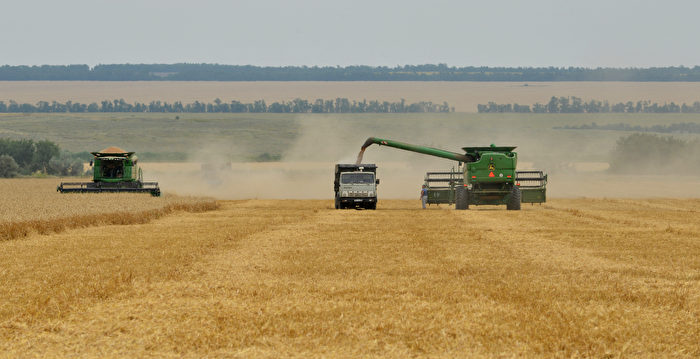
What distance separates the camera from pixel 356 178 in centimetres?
4797

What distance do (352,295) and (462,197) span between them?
31633 millimetres

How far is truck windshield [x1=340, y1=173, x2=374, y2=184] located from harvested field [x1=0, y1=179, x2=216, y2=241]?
7984 millimetres

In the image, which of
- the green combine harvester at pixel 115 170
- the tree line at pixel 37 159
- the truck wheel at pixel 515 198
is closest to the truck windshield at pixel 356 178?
the truck wheel at pixel 515 198

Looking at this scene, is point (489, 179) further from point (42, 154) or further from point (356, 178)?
point (42, 154)

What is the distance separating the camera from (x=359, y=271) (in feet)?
64.3

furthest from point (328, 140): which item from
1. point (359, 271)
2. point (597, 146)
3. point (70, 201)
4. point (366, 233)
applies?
point (359, 271)

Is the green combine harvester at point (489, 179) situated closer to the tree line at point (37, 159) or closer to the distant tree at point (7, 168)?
the distant tree at point (7, 168)

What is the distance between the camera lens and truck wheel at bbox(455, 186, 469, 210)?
47.1 meters

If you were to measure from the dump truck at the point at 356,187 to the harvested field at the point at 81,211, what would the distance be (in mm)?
7714

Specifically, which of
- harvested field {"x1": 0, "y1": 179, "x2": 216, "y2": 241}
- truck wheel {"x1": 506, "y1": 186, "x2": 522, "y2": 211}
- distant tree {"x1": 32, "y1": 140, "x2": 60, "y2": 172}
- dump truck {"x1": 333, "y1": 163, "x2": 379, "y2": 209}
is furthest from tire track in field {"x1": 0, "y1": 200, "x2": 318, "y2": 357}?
distant tree {"x1": 32, "y1": 140, "x2": 60, "y2": 172}

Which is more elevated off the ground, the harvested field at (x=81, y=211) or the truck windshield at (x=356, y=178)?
the truck windshield at (x=356, y=178)

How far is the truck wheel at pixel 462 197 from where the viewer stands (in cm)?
4709

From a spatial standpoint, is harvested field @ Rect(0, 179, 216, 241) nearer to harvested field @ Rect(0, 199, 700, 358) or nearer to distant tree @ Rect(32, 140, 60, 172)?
harvested field @ Rect(0, 199, 700, 358)

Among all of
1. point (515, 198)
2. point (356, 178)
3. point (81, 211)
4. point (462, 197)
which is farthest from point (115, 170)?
point (515, 198)
